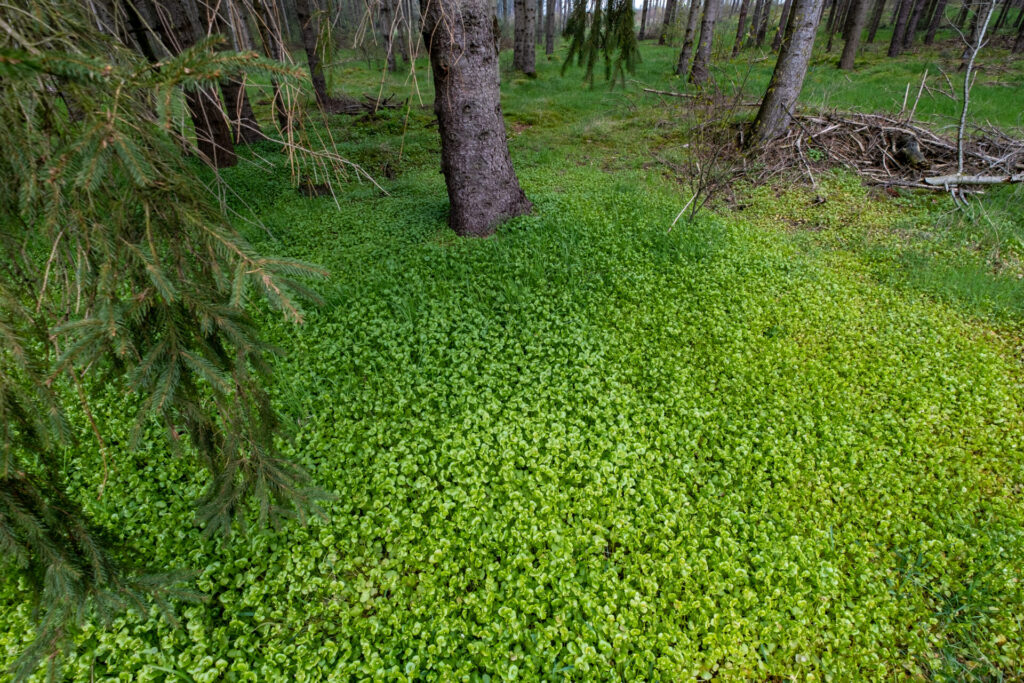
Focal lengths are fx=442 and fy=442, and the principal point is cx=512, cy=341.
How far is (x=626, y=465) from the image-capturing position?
3398 millimetres

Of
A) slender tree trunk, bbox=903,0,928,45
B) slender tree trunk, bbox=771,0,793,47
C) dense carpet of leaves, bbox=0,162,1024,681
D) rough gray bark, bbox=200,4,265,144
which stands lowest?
dense carpet of leaves, bbox=0,162,1024,681

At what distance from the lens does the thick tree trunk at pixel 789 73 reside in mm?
7266

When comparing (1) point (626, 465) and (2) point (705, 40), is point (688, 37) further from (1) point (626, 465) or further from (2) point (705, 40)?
(1) point (626, 465)

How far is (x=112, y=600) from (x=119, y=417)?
8.08ft

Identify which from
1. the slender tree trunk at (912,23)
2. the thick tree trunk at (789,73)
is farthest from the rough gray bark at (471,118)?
the slender tree trunk at (912,23)

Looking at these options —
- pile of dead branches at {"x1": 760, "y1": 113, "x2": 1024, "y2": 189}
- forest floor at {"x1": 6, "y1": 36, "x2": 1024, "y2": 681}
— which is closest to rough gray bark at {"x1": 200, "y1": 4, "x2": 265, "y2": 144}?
forest floor at {"x1": 6, "y1": 36, "x2": 1024, "y2": 681}

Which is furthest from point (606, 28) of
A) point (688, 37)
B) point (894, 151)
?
point (688, 37)

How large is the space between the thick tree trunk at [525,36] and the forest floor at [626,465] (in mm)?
12983

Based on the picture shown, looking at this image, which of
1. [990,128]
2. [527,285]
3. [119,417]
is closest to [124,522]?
[119,417]

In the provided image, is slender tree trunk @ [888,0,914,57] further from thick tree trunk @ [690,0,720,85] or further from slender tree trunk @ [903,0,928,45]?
thick tree trunk @ [690,0,720,85]

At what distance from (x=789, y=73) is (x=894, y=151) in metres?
2.42

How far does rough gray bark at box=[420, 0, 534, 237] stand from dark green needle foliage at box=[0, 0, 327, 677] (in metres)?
4.02

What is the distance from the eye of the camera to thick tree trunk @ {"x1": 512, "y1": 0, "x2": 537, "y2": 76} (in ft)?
50.7

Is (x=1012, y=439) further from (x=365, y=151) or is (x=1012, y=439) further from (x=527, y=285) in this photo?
(x=365, y=151)
